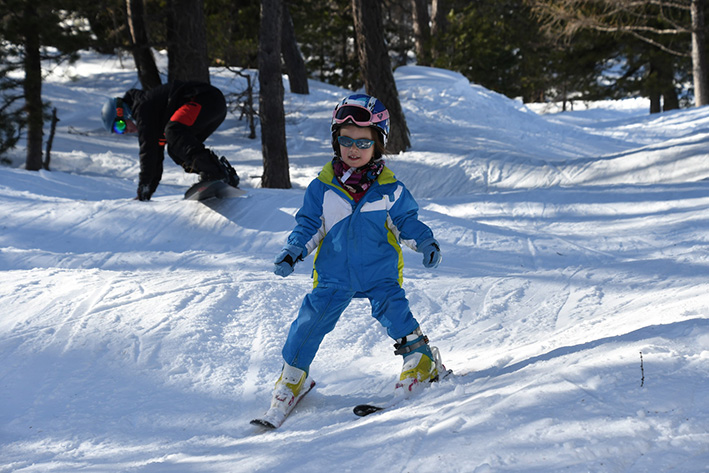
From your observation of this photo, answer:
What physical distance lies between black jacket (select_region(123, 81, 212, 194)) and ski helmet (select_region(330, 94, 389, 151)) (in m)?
3.71

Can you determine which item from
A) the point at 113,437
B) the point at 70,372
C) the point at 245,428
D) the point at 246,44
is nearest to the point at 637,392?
the point at 245,428

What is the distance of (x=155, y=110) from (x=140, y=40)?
24.5ft

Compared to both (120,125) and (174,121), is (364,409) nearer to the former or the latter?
(174,121)

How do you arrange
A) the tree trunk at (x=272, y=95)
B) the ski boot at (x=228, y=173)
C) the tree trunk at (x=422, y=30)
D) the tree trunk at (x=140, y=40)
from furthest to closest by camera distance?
the tree trunk at (x=422, y=30)
the tree trunk at (x=140, y=40)
the tree trunk at (x=272, y=95)
the ski boot at (x=228, y=173)

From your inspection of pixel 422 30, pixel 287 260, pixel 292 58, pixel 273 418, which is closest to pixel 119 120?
pixel 287 260

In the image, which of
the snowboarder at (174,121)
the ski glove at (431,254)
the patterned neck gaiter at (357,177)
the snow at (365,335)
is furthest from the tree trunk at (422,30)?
the ski glove at (431,254)

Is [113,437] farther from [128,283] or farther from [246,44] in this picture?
[246,44]

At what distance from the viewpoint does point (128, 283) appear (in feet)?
15.0

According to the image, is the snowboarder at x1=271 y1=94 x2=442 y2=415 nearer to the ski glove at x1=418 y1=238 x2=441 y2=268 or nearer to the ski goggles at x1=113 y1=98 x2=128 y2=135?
the ski glove at x1=418 y1=238 x2=441 y2=268

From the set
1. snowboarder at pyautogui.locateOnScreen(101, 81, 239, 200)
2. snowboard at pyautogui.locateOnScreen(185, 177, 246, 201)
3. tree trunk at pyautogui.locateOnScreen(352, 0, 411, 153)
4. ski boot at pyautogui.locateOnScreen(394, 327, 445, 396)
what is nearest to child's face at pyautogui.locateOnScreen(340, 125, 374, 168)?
ski boot at pyautogui.locateOnScreen(394, 327, 445, 396)

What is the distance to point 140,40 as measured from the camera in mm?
12891

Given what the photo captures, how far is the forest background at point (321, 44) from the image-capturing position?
10.5 meters

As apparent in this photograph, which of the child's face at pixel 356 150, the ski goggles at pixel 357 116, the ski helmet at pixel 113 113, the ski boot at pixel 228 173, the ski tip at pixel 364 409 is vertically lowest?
the ski tip at pixel 364 409

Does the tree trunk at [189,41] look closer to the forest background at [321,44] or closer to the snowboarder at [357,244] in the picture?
the forest background at [321,44]
